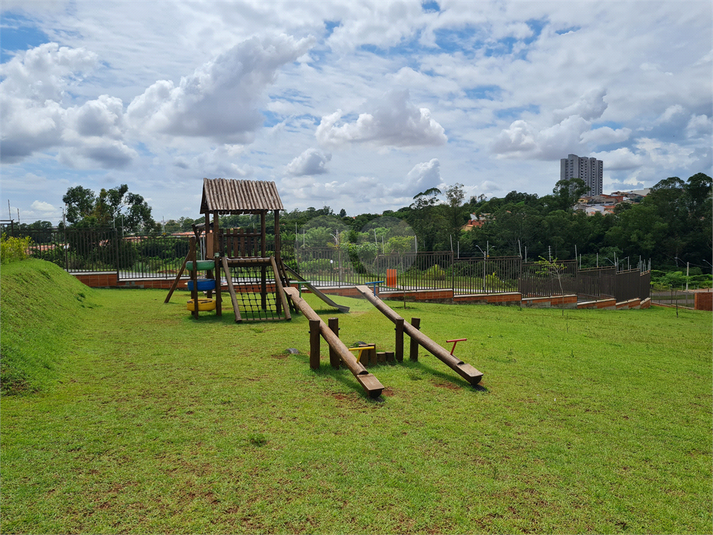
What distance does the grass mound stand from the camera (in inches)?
229

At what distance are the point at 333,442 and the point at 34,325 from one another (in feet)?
19.8

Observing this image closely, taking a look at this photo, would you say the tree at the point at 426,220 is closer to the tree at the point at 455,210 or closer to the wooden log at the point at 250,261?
the tree at the point at 455,210

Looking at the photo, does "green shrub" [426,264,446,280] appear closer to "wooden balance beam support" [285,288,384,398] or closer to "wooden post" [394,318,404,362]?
"wooden post" [394,318,404,362]

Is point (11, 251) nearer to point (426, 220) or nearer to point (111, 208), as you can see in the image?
point (111, 208)

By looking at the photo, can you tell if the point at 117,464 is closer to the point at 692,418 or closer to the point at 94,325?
the point at 692,418

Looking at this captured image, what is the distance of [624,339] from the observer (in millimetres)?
11812

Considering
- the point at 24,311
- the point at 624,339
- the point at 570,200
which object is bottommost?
the point at 624,339

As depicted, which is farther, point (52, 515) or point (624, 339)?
point (624, 339)

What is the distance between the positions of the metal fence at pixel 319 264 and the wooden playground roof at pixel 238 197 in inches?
211

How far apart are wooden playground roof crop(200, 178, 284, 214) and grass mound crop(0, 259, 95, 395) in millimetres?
4212

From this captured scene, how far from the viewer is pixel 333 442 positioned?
4.55m

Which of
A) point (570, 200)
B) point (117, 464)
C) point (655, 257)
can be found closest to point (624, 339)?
point (117, 464)

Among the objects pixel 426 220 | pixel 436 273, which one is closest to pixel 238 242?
pixel 436 273

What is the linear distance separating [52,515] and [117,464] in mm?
706
